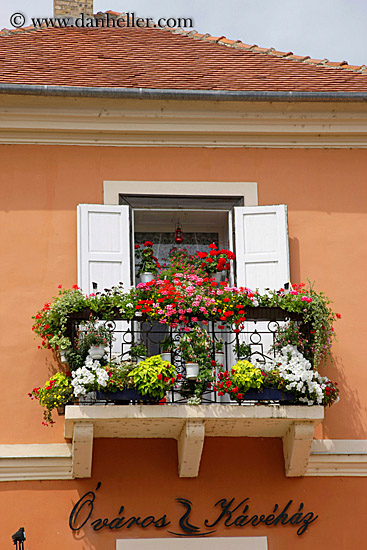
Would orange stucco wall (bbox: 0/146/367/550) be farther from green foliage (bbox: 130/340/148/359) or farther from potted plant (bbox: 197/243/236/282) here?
green foliage (bbox: 130/340/148/359)

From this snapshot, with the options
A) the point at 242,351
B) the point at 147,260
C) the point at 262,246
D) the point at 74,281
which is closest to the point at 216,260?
the point at 262,246

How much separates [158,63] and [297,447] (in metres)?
4.88

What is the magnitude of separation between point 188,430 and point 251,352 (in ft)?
3.80

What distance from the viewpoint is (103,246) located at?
10.6m

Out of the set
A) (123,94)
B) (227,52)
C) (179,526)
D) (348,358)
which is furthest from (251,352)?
(227,52)

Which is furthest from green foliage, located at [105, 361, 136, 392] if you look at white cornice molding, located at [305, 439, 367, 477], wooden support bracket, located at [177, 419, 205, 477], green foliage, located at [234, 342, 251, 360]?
white cornice molding, located at [305, 439, 367, 477]

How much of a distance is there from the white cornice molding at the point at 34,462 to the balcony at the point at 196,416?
0.19m

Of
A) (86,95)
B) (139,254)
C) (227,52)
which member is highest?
(227,52)

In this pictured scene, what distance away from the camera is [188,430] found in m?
9.53

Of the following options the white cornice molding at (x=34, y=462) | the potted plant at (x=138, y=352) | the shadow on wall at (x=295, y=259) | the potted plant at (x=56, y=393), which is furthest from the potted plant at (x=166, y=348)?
the shadow on wall at (x=295, y=259)

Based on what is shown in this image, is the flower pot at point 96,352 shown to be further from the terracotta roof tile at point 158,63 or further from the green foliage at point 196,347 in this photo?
the terracotta roof tile at point 158,63

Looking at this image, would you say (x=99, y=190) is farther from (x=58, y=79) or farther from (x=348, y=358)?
(x=348, y=358)

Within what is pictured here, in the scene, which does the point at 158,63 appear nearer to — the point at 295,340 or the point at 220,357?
the point at 220,357

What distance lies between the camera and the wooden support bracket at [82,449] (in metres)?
9.46
